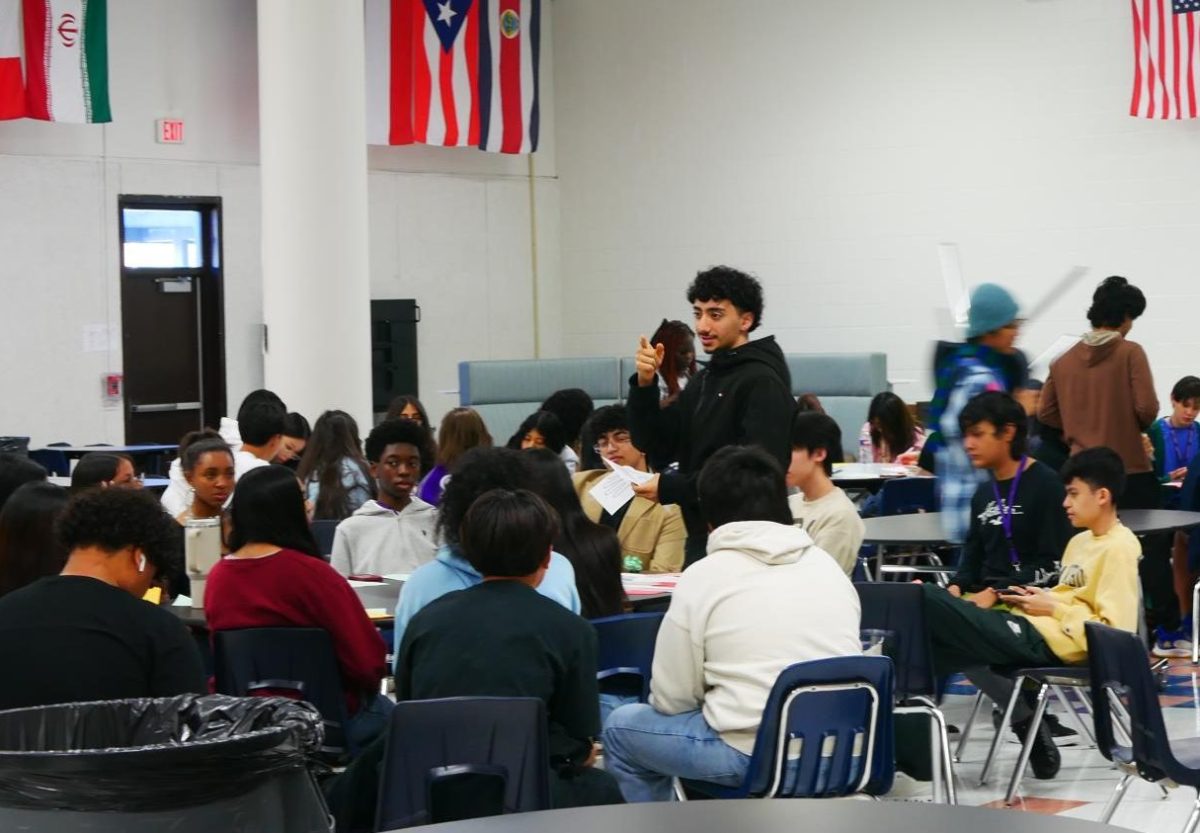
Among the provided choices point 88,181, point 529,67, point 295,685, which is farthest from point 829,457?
point 529,67

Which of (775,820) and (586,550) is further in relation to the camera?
(586,550)

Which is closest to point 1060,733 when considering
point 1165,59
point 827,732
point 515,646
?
point 827,732

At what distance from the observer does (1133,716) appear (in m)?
4.07

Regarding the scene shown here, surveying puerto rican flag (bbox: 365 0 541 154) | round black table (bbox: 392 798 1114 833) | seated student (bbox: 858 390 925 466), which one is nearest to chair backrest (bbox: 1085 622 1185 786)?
round black table (bbox: 392 798 1114 833)

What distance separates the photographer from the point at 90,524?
3365 mm

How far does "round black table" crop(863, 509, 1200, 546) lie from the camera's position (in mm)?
6445

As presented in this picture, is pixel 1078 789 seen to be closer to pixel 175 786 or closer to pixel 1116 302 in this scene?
pixel 1116 302

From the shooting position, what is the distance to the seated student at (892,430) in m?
9.33

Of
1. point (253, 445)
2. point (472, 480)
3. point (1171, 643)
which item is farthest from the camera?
point (1171, 643)

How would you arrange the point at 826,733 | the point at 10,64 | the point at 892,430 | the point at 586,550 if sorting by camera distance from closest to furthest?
1. the point at 826,733
2. the point at 586,550
3. the point at 892,430
4. the point at 10,64

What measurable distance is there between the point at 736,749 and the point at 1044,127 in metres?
9.60

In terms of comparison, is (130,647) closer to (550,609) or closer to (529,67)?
(550,609)

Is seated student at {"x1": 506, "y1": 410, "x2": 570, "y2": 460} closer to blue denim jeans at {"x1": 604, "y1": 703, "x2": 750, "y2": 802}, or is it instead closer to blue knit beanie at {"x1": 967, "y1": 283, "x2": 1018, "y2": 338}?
blue knit beanie at {"x1": 967, "y1": 283, "x2": 1018, "y2": 338}

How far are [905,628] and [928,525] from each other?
78.2 inches
